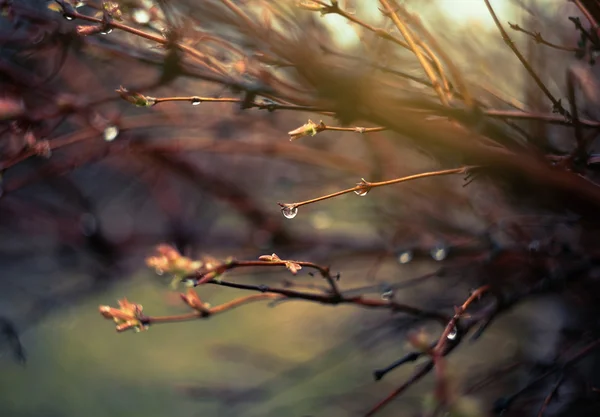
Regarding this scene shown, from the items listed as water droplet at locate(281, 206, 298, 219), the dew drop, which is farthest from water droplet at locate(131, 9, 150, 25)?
the dew drop

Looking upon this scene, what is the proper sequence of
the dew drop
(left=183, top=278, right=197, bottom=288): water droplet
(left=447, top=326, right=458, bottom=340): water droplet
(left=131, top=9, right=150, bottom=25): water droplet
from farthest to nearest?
the dew drop, (left=131, top=9, right=150, bottom=25): water droplet, (left=447, top=326, right=458, bottom=340): water droplet, (left=183, top=278, right=197, bottom=288): water droplet

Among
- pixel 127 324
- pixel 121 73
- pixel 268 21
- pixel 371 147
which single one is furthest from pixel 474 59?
pixel 127 324

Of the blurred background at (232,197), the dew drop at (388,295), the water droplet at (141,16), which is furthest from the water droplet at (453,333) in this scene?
the water droplet at (141,16)

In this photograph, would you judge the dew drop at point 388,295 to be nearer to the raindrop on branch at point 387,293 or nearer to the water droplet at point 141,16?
the raindrop on branch at point 387,293

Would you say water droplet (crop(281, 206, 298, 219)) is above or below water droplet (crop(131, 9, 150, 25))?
below

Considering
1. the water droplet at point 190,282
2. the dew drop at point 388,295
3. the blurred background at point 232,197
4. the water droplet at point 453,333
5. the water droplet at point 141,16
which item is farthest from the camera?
the blurred background at point 232,197

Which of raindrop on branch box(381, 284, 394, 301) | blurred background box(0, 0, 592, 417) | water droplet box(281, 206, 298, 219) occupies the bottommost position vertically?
blurred background box(0, 0, 592, 417)

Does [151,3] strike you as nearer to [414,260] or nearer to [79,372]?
[414,260]

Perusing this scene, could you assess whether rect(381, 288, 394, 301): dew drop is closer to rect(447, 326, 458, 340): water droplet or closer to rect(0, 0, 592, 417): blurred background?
rect(0, 0, 592, 417): blurred background
